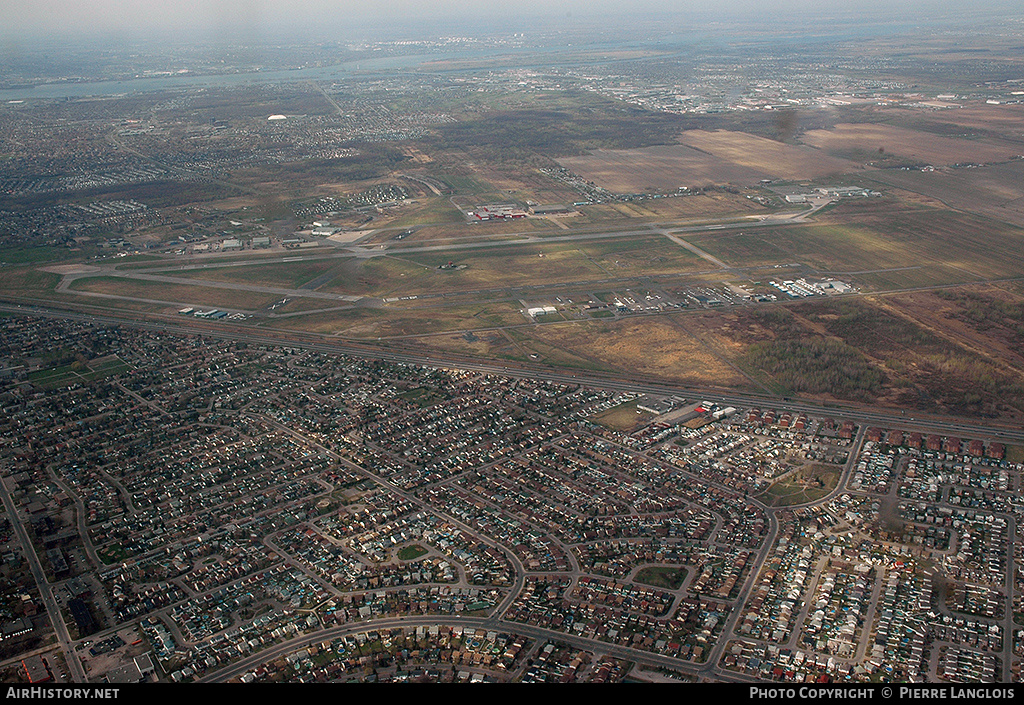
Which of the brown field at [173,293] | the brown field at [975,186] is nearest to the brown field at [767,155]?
the brown field at [975,186]

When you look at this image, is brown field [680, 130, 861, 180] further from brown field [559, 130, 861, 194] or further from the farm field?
the farm field

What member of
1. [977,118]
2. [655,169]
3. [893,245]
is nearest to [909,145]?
[977,118]

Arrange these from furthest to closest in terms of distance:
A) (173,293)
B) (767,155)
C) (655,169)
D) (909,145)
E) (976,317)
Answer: (909,145), (767,155), (655,169), (173,293), (976,317)

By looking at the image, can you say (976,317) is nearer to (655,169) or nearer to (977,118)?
(655,169)

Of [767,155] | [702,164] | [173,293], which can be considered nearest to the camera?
[173,293]

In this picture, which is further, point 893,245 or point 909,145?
point 909,145

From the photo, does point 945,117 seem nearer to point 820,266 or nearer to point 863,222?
point 863,222

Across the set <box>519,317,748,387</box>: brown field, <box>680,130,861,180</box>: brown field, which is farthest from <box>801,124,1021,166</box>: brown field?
<box>519,317,748,387</box>: brown field

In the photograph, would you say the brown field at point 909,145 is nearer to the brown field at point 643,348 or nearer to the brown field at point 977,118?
the brown field at point 977,118

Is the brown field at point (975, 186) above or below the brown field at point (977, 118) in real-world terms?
below
